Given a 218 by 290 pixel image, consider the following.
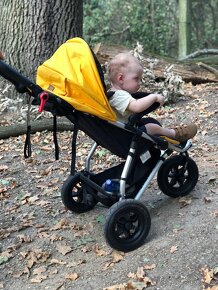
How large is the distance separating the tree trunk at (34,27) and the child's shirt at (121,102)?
4.06m

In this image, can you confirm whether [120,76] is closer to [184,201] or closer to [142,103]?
[142,103]

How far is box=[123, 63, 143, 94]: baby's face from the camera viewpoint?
168 inches

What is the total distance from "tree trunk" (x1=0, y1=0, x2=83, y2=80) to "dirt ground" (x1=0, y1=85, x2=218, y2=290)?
2403mm

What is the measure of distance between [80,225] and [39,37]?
4.19 m

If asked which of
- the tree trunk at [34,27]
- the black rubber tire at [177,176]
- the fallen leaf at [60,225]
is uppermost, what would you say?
the tree trunk at [34,27]

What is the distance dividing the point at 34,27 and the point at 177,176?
418 centimetres

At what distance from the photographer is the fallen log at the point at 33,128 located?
746 centimetres

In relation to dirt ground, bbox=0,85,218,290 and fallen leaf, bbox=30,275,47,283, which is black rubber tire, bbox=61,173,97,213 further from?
fallen leaf, bbox=30,275,47,283

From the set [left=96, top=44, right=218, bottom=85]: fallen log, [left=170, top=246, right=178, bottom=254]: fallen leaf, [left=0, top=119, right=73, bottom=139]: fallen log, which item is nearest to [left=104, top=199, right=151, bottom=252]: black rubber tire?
[left=170, top=246, right=178, bottom=254]: fallen leaf

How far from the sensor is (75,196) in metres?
4.90

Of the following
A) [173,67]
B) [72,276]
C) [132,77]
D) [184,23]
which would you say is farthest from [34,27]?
[184,23]

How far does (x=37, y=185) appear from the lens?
A: 584 cm

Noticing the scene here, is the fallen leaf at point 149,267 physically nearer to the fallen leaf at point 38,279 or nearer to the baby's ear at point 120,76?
the fallen leaf at point 38,279

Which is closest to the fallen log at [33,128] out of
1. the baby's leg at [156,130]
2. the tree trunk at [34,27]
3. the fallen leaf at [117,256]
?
the tree trunk at [34,27]
